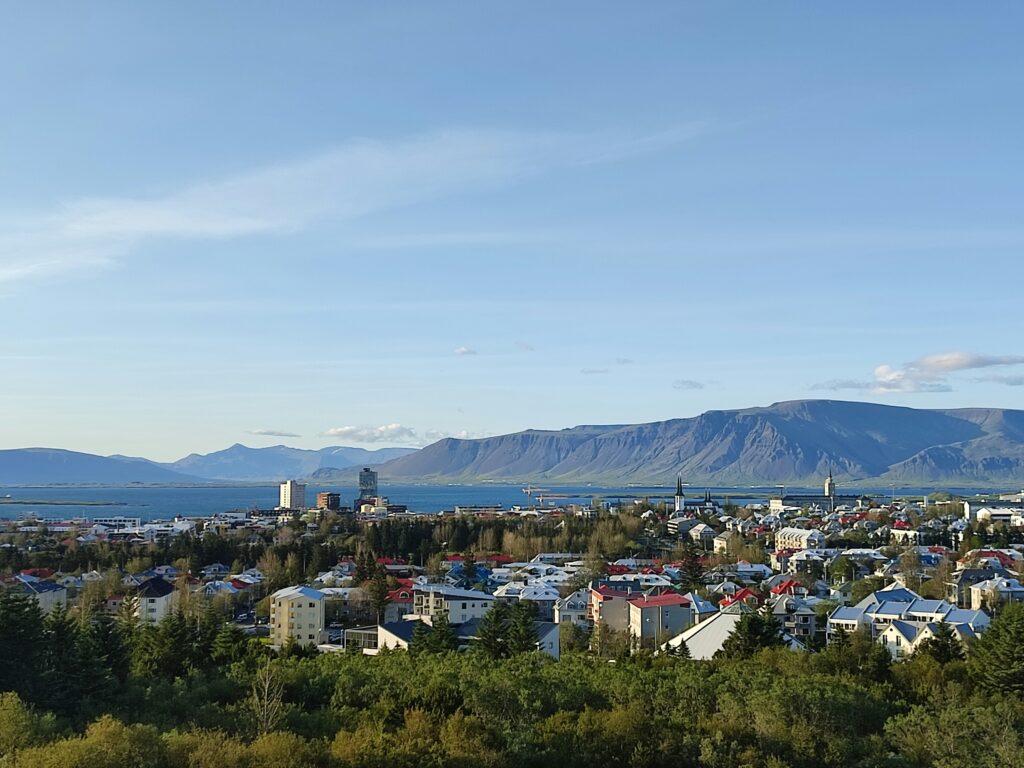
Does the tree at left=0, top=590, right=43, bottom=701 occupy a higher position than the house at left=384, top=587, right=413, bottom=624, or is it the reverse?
the tree at left=0, top=590, right=43, bottom=701

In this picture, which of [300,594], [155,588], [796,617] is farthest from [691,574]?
[155,588]

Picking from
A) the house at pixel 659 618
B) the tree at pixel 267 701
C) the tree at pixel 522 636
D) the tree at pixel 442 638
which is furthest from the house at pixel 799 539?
the tree at pixel 267 701

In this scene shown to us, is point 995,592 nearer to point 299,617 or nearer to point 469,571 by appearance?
point 469,571

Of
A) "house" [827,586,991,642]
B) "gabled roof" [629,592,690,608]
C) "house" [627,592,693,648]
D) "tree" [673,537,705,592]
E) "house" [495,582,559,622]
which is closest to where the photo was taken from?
"house" [827,586,991,642]

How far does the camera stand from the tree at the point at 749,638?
18.2 metres

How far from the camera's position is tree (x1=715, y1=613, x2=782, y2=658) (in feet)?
59.8

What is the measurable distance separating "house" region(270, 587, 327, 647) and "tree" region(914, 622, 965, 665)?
13.3m

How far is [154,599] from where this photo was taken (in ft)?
94.1

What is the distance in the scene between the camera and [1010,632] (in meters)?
15.7

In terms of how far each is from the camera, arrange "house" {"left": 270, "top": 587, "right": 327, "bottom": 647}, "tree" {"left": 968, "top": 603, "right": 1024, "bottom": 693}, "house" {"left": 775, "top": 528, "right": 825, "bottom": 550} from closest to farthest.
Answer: "tree" {"left": 968, "top": 603, "right": 1024, "bottom": 693}
"house" {"left": 270, "top": 587, "right": 327, "bottom": 647}
"house" {"left": 775, "top": 528, "right": 825, "bottom": 550}

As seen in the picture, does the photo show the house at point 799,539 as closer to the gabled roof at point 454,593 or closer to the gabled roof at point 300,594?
the gabled roof at point 454,593

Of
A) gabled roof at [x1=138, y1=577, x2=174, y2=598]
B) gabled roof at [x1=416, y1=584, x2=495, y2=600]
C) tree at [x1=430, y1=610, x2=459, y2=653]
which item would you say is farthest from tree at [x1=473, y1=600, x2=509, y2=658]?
gabled roof at [x1=138, y1=577, x2=174, y2=598]

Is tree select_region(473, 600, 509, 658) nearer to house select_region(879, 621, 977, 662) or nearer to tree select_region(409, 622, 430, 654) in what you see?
tree select_region(409, 622, 430, 654)

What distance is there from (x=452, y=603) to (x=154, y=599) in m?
8.22
